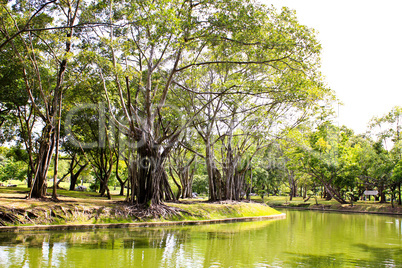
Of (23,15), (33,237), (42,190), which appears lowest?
(33,237)

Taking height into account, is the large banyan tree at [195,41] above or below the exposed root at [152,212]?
above

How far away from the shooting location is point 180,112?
62.8ft

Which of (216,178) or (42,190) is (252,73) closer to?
(216,178)

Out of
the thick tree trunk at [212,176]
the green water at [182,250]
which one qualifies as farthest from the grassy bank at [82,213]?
the thick tree trunk at [212,176]

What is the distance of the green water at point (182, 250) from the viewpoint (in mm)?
6535

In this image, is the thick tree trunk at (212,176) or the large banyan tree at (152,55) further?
the thick tree trunk at (212,176)

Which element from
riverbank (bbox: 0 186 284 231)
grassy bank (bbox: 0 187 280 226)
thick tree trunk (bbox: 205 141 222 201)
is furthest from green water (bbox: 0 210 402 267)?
thick tree trunk (bbox: 205 141 222 201)

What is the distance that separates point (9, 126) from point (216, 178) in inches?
613

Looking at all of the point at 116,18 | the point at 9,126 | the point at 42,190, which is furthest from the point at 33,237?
the point at 9,126

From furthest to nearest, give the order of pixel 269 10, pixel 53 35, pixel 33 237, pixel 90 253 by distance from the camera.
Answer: pixel 53 35
pixel 269 10
pixel 33 237
pixel 90 253

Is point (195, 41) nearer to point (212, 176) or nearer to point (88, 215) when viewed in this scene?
point (88, 215)

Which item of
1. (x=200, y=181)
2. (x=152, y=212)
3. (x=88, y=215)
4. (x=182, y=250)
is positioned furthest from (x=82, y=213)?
(x=200, y=181)

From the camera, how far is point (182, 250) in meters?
8.03

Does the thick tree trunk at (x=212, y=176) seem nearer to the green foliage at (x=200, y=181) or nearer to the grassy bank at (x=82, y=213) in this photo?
the grassy bank at (x=82, y=213)
